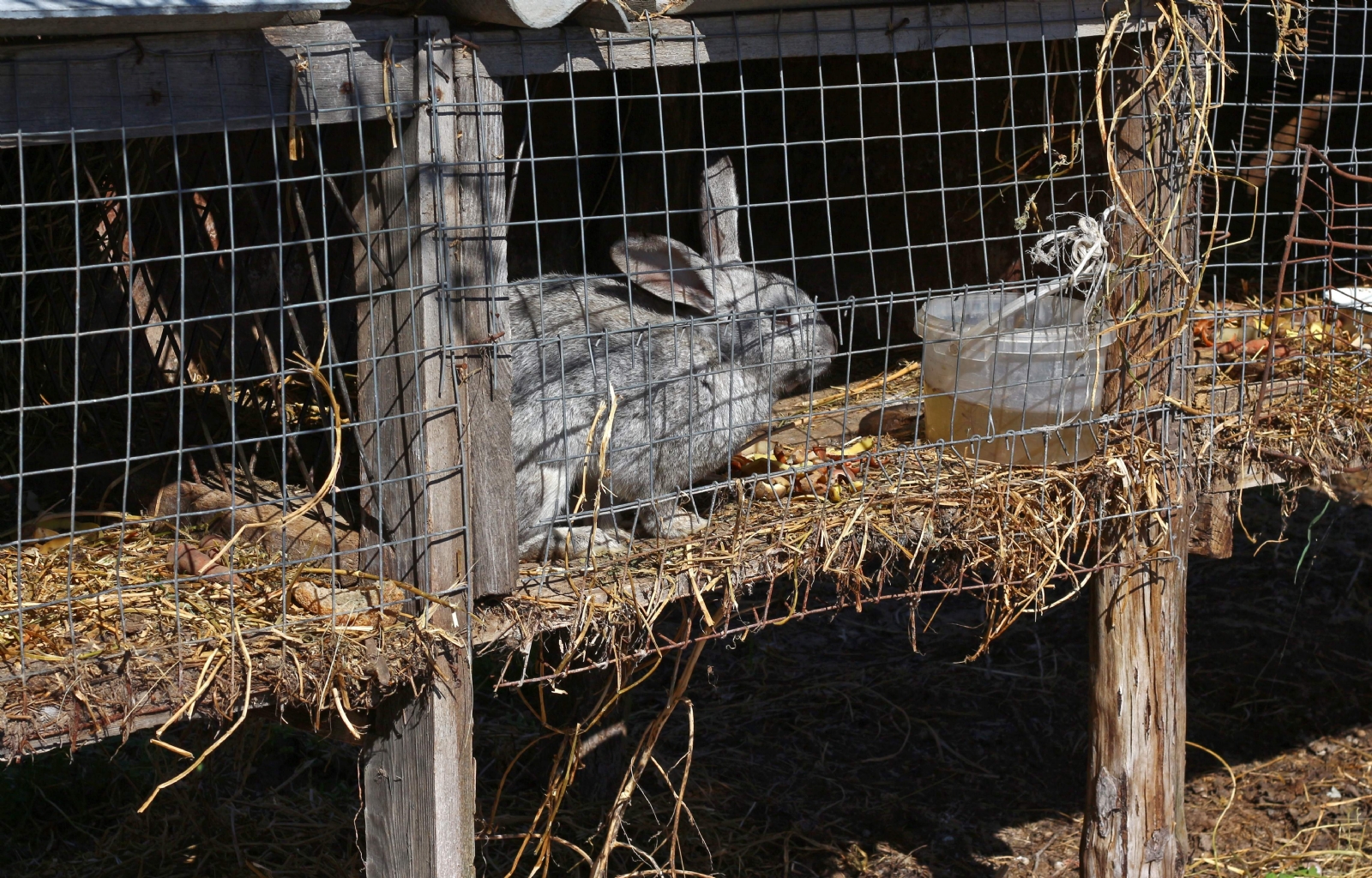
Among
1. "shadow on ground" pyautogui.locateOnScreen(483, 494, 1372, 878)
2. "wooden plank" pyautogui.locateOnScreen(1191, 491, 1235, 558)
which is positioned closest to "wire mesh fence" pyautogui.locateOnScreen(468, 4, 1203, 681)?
"wooden plank" pyautogui.locateOnScreen(1191, 491, 1235, 558)

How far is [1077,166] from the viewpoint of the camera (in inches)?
177

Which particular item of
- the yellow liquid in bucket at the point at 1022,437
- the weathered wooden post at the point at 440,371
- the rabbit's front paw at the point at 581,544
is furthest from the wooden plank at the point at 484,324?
the yellow liquid in bucket at the point at 1022,437

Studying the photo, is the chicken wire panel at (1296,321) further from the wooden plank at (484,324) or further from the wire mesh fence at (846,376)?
the wooden plank at (484,324)

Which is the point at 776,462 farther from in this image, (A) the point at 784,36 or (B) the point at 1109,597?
(A) the point at 784,36

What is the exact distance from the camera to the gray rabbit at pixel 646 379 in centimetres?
367

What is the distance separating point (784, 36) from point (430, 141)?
99cm

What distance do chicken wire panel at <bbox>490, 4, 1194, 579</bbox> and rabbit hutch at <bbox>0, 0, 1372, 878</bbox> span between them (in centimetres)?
2

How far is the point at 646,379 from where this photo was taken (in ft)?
12.1

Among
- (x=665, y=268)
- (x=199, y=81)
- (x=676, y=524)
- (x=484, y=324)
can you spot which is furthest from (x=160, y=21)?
(x=676, y=524)

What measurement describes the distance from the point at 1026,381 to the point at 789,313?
0.75m

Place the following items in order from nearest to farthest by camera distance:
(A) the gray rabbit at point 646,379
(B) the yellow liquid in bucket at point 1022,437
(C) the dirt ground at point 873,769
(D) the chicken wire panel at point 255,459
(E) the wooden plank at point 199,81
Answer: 1. (E) the wooden plank at point 199,81
2. (D) the chicken wire panel at point 255,459
3. (A) the gray rabbit at point 646,379
4. (B) the yellow liquid in bucket at point 1022,437
5. (C) the dirt ground at point 873,769

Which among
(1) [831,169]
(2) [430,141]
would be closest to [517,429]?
(2) [430,141]

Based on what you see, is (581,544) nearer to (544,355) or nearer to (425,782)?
(544,355)

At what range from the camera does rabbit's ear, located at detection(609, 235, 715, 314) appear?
403 cm
